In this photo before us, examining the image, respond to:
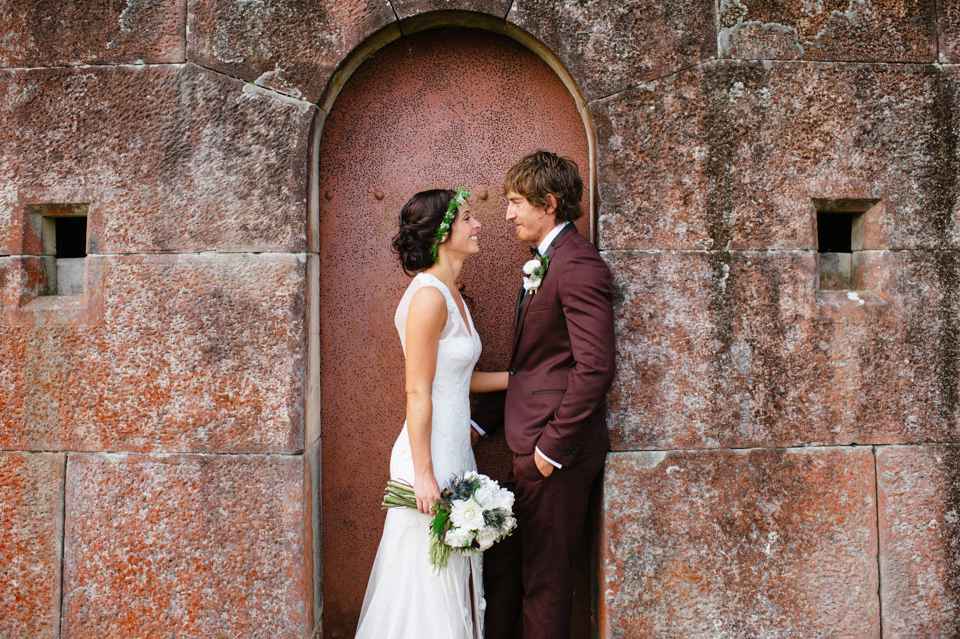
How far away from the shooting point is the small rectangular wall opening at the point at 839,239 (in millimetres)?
3178

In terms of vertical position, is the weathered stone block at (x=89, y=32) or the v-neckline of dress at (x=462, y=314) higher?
the weathered stone block at (x=89, y=32)

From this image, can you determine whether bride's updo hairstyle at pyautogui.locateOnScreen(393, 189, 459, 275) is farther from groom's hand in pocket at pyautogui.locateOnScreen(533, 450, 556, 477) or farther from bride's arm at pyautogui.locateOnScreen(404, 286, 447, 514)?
groom's hand in pocket at pyautogui.locateOnScreen(533, 450, 556, 477)

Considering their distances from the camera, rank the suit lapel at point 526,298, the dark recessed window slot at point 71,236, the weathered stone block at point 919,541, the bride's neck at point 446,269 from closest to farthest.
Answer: the suit lapel at point 526,298 → the bride's neck at point 446,269 → the weathered stone block at point 919,541 → the dark recessed window slot at point 71,236

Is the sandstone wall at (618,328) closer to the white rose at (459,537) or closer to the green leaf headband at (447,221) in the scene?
the green leaf headband at (447,221)

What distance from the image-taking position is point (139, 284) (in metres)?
3.10

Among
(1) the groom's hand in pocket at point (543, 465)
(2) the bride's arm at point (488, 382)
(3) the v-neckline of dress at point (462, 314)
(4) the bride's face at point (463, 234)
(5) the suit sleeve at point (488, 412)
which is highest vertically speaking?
(4) the bride's face at point (463, 234)

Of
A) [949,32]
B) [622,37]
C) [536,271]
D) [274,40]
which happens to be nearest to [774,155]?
[622,37]

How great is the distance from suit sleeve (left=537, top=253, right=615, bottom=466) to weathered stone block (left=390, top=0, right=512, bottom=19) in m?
1.30

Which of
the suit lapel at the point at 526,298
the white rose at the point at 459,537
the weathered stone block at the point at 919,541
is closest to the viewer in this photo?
the white rose at the point at 459,537

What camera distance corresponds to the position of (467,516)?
8.72ft

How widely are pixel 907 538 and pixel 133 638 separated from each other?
357cm

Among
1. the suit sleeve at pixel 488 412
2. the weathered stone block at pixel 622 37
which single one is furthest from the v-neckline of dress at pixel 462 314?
the weathered stone block at pixel 622 37

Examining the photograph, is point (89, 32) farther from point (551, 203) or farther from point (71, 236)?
point (551, 203)

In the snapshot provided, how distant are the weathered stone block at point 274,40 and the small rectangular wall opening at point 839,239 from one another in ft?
7.83
